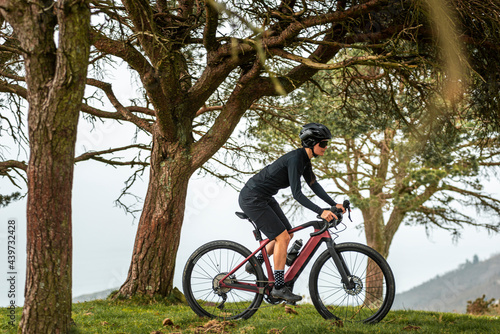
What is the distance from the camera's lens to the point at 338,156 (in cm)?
1230

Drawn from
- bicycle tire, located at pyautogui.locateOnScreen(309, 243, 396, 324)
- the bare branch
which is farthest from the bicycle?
the bare branch

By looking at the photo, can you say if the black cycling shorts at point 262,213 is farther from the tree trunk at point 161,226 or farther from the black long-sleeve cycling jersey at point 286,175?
the tree trunk at point 161,226

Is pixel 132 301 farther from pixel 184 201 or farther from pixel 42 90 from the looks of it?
pixel 42 90

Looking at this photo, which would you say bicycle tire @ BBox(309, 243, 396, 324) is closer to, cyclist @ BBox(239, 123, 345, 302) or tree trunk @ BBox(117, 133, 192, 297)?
cyclist @ BBox(239, 123, 345, 302)

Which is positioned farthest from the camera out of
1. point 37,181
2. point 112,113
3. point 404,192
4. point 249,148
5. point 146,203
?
point 404,192

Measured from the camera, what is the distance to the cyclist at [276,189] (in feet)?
14.2

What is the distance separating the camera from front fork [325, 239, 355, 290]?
4.36 metres

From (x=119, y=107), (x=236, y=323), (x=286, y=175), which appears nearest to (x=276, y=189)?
(x=286, y=175)

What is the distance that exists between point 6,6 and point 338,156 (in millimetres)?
9490

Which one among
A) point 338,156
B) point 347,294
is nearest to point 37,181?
point 347,294

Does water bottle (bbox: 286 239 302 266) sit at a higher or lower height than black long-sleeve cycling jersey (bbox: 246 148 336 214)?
lower

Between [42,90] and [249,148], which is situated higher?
[249,148]

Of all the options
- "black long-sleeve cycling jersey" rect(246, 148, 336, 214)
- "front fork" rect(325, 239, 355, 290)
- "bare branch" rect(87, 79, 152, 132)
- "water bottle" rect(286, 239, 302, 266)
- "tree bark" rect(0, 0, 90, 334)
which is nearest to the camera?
"tree bark" rect(0, 0, 90, 334)

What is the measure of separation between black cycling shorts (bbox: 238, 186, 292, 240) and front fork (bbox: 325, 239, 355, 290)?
0.47 metres
